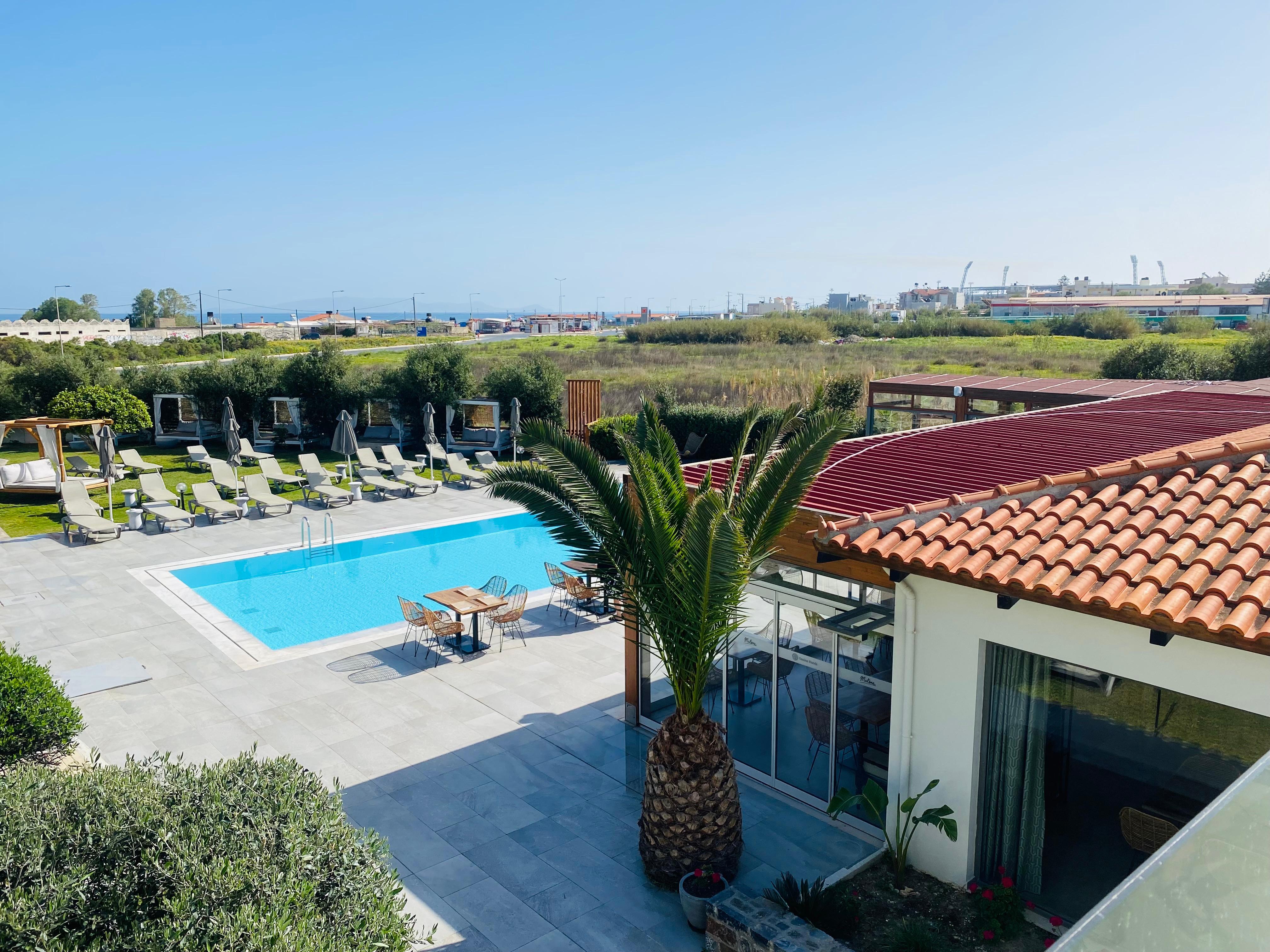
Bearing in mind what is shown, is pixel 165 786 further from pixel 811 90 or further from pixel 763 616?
pixel 811 90

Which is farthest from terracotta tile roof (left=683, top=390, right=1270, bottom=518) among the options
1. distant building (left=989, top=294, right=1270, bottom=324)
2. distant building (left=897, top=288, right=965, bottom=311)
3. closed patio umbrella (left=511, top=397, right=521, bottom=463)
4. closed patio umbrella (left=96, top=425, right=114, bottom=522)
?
distant building (left=897, top=288, right=965, bottom=311)

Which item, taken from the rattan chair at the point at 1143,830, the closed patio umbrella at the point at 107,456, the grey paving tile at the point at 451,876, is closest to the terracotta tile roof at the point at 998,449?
the rattan chair at the point at 1143,830

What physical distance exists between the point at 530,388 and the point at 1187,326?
4944cm

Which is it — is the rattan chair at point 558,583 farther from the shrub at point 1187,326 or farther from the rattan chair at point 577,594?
the shrub at point 1187,326

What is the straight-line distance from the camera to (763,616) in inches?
328

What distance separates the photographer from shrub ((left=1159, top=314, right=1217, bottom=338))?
177ft

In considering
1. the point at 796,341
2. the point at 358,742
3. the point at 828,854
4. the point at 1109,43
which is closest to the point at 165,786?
the point at 358,742

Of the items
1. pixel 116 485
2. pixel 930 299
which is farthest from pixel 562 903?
pixel 930 299

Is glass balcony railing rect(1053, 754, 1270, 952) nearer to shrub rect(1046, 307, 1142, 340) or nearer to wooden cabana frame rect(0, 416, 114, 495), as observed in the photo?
wooden cabana frame rect(0, 416, 114, 495)

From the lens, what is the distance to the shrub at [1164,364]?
92.0ft

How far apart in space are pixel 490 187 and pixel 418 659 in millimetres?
49168

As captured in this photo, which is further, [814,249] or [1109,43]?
[814,249]

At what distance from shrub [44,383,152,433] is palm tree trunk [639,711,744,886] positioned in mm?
21471

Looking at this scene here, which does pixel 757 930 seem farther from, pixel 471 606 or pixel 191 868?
pixel 471 606
